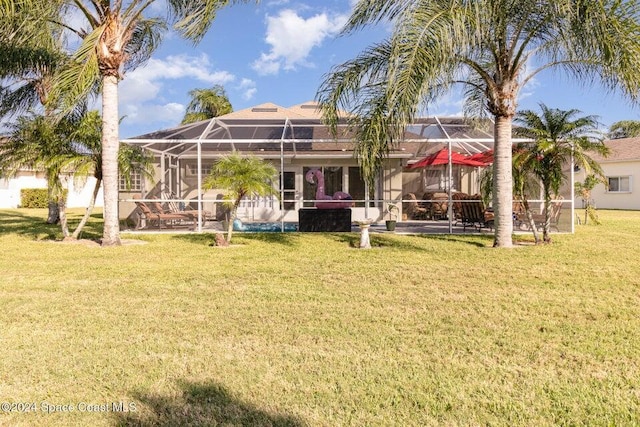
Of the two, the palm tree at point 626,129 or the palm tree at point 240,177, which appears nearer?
the palm tree at point 240,177

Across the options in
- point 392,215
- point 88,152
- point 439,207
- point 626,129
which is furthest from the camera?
point 626,129

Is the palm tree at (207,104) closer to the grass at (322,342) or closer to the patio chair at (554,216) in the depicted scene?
the patio chair at (554,216)

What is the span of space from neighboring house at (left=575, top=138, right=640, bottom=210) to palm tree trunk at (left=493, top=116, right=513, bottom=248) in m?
23.7

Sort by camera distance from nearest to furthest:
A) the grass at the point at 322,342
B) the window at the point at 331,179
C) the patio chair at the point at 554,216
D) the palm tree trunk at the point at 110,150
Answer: the grass at the point at 322,342 → the palm tree trunk at the point at 110,150 → the patio chair at the point at 554,216 → the window at the point at 331,179

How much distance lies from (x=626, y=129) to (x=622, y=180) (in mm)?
31290

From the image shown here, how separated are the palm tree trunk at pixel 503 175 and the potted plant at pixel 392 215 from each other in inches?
167

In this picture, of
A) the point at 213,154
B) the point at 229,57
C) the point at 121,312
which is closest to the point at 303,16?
the point at 229,57

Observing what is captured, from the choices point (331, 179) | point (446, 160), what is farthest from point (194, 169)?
point (446, 160)

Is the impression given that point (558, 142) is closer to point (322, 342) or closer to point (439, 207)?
point (439, 207)

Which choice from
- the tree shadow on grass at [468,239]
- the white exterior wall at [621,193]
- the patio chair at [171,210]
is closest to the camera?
the tree shadow on grass at [468,239]

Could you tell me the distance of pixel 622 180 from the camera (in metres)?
30.4

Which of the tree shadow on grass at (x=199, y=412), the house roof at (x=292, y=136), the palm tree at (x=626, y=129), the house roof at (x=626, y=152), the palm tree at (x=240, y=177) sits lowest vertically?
the tree shadow on grass at (x=199, y=412)

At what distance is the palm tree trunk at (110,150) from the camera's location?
10.9 meters

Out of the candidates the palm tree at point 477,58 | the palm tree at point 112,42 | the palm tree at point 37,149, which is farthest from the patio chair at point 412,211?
the palm tree at point 37,149
